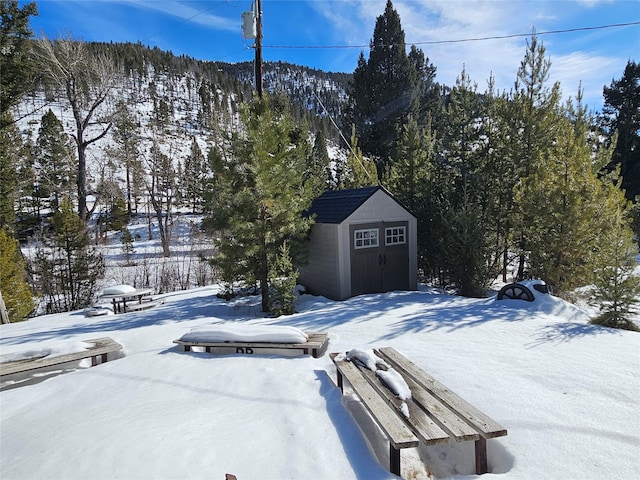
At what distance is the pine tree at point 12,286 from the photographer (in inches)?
384

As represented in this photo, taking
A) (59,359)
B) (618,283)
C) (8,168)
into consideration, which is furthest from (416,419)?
(8,168)

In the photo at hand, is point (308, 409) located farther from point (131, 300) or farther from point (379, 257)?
point (131, 300)

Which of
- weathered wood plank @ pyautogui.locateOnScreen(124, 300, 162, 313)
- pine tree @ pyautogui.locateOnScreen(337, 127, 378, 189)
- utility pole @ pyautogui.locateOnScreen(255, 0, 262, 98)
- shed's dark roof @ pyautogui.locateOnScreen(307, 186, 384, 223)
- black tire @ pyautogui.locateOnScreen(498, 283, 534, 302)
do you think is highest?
utility pole @ pyautogui.locateOnScreen(255, 0, 262, 98)

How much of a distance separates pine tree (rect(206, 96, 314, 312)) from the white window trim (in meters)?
1.56

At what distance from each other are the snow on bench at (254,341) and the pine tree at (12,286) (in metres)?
7.85

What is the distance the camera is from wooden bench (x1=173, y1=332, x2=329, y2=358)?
4.93 m

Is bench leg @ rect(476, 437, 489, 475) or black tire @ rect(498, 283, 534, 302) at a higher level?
black tire @ rect(498, 283, 534, 302)

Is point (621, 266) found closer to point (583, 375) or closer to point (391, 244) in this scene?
point (583, 375)

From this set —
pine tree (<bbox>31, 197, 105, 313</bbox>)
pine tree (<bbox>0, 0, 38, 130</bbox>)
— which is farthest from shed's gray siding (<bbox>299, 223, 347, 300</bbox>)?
pine tree (<bbox>0, 0, 38, 130</bbox>)

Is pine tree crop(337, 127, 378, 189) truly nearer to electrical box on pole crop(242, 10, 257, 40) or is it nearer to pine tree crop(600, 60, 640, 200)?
electrical box on pole crop(242, 10, 257, 40)

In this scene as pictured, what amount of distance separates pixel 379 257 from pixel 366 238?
68 centimetres

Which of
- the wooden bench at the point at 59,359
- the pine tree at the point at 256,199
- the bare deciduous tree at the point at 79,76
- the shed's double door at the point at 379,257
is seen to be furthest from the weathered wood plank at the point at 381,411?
the bare deciduous tree at the point at 79,76

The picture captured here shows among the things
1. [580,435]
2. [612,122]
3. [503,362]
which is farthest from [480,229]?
[612,122]

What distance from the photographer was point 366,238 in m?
9.37
